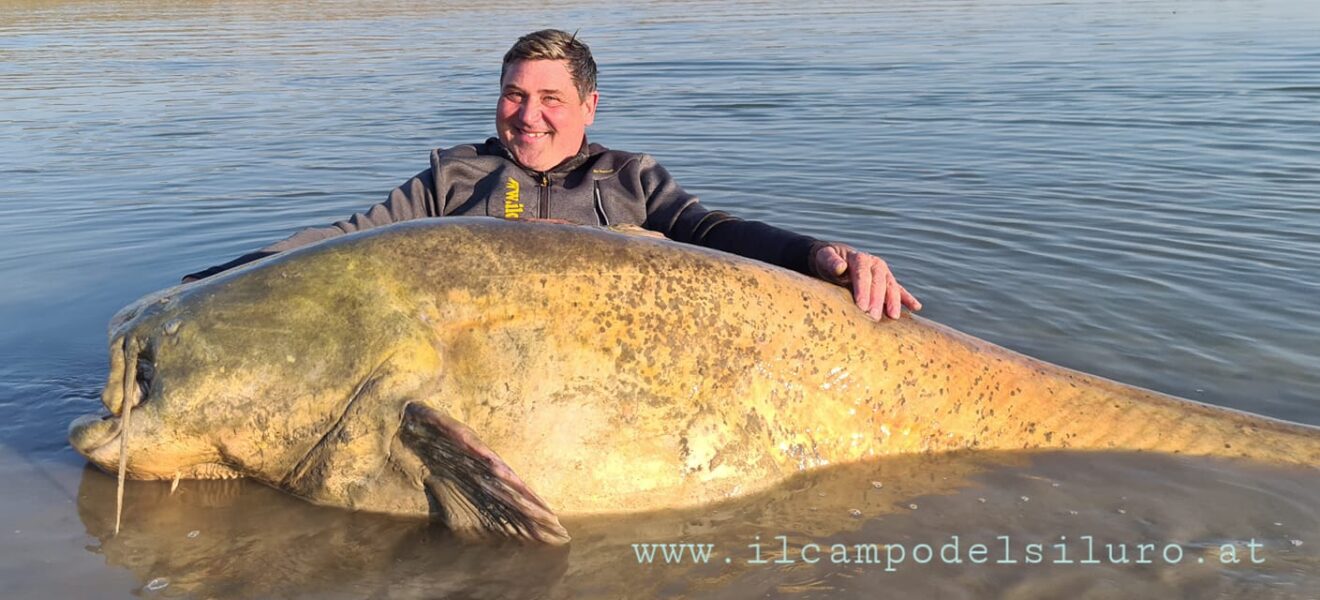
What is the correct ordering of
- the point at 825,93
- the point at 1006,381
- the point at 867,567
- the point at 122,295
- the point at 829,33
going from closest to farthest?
the point at 867,567, the point at 1006,381, the point at 122,295, the point at 825,93, the point at 829,33

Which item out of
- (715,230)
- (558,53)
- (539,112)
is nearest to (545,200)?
(539,112)

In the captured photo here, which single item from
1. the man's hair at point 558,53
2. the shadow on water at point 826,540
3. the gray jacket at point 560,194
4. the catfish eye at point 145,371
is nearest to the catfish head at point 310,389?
the catfish eye at point 145,371

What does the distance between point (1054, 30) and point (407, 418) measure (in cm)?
2005

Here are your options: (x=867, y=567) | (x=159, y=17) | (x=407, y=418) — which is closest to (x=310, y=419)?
(x=407, y=418)

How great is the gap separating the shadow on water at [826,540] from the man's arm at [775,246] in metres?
0.58

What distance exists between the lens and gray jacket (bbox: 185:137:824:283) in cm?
489

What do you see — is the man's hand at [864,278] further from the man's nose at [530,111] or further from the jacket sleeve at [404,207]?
the jacket sleeve at [404,207]

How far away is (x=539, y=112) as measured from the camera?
195 inches

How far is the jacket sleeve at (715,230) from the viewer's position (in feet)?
13.9

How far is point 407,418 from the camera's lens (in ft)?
11.2

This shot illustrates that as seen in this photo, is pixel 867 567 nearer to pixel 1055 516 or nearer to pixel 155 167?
pixel 1055 516

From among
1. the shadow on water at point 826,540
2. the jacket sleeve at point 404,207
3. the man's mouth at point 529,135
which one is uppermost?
the man's mouth at point 529,135

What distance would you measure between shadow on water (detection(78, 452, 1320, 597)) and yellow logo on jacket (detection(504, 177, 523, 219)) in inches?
62.6

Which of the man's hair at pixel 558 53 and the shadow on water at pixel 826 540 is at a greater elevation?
the man's hair at pixel 558 53
